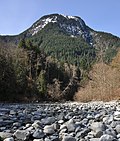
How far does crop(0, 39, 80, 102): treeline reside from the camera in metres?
45.1

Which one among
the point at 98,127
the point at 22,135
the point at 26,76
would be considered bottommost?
the point at 22,135

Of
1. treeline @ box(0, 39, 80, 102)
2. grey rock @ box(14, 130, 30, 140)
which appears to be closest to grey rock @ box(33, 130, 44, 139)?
grey rock @ box(14, 130, 30, 140)

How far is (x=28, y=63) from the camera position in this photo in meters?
66.8

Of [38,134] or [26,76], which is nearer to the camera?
[38,134]

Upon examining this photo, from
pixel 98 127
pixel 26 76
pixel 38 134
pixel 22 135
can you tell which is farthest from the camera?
pixel 26 76

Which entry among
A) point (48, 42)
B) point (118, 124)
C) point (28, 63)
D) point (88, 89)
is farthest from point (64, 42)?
point (118, 124)

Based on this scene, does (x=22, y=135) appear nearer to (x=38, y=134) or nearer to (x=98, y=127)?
(x=38, y=134)

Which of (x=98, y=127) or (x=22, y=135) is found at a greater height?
(x=98, y=127)

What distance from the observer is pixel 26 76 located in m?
57.1

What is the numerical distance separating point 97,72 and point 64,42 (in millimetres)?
144628

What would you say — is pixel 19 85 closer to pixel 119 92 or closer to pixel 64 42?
pixel 119 92

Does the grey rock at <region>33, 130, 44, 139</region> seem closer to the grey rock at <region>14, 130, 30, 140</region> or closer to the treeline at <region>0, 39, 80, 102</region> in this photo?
the grey rock at <region>14, 130, 30, 140</region>

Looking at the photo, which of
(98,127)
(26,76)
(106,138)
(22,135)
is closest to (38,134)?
(22,135)

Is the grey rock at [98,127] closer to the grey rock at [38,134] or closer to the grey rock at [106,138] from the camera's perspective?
the grey rock at [106,138]
